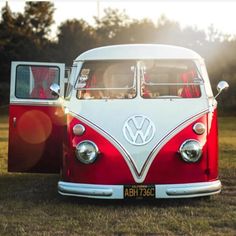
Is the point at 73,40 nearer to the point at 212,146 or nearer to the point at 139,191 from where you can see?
the point at 212,146

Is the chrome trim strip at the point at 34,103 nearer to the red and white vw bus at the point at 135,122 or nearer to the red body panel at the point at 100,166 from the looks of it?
the red and white vw bus at the point at 135,122

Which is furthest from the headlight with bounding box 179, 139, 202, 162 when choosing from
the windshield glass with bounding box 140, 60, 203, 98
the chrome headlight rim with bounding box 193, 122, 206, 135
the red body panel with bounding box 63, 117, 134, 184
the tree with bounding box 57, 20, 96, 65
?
the tree with bounding box 57, 20, 96, 65

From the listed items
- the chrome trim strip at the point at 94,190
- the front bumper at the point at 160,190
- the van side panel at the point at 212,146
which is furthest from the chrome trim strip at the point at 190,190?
the chrome trim strip at the point at 94,190

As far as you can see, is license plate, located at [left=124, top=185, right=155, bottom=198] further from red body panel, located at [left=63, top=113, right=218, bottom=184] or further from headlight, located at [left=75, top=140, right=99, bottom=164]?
headlight, located at [left=75, top=140, right=99, bottom=164]

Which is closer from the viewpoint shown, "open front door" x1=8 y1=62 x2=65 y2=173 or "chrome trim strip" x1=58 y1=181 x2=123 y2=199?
"chrome trim strip" x1=58 y1=181 x2=123 y2=199

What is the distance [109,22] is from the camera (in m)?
70.3

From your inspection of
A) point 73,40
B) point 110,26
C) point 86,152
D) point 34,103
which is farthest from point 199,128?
point 110,26

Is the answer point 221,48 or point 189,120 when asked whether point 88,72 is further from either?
point 221,48

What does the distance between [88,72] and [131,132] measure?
137cm

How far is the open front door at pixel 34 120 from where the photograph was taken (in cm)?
890

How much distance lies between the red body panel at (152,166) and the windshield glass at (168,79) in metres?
0.68

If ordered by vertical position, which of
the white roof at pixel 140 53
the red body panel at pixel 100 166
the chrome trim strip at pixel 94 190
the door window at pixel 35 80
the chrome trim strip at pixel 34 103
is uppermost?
the white roof at pixel 140 53

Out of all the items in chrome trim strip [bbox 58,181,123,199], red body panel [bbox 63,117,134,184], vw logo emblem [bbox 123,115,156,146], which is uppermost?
vw logo emblem [bbox 123,115,156,146]

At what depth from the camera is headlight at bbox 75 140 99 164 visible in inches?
295
